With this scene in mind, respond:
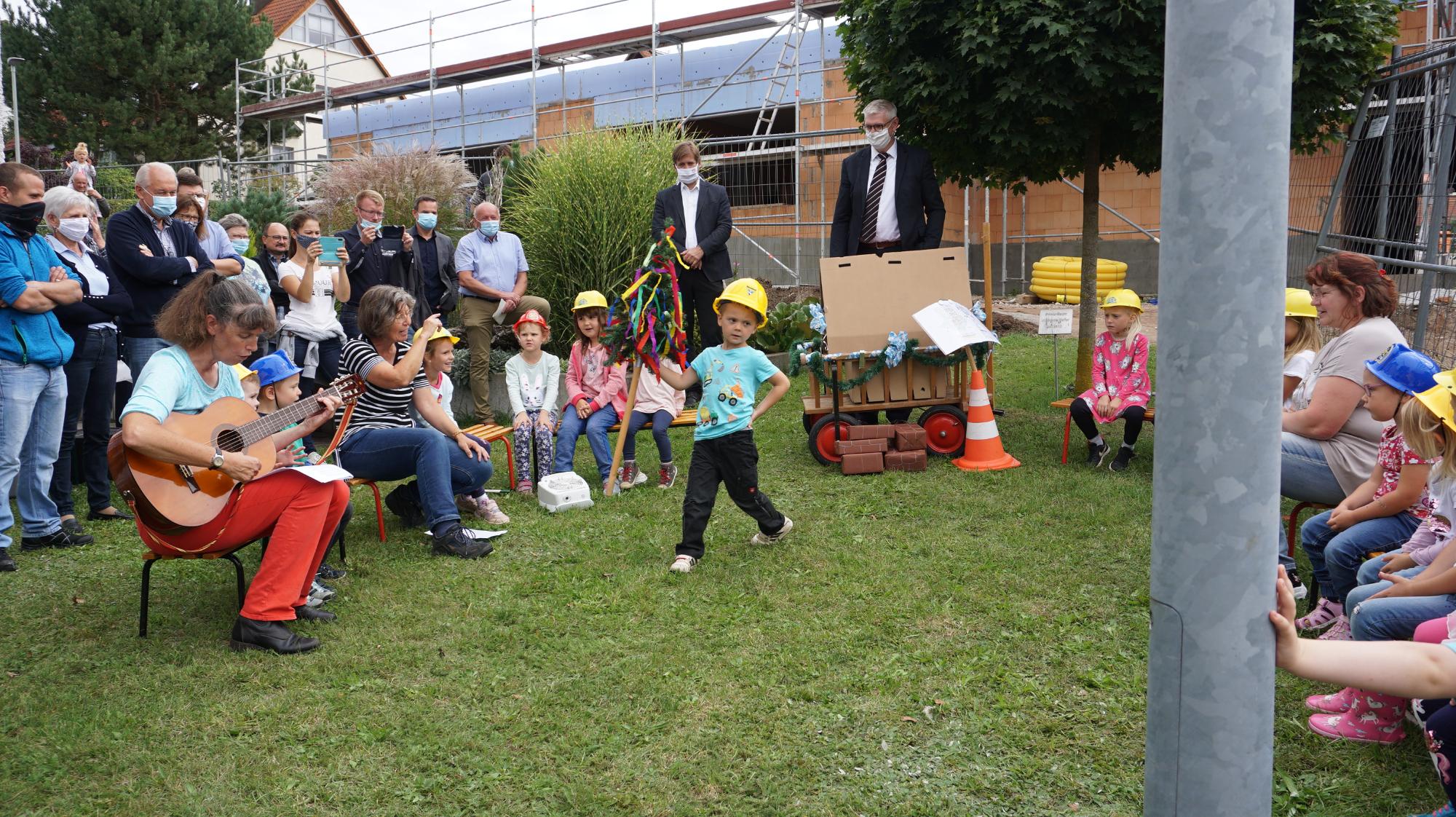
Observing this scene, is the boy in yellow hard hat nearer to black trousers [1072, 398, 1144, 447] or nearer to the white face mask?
black trousers [1072, 398, 1144, 447]

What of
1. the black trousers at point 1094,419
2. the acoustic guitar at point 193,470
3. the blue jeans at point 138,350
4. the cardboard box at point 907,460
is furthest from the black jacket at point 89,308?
the black trousers at point 1094,419

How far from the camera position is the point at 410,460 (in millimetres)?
5887

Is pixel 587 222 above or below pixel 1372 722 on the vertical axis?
above

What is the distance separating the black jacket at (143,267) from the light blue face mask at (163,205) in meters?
0.06

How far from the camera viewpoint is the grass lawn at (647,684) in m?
3.25

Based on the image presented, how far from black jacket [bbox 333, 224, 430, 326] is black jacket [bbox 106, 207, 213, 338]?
1564mm

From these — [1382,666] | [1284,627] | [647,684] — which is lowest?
[647,684]

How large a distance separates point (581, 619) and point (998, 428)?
4.64 meters

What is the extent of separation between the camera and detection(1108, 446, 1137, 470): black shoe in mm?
6848

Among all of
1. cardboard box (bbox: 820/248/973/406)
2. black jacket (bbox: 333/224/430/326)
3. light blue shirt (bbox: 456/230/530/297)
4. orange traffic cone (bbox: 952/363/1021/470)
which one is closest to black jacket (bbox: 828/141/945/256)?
cardboard box (bbox: 820/248/973/406)

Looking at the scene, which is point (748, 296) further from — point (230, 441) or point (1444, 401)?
point (1444, 401)

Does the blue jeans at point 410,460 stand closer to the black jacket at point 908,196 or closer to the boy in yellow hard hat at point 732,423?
the boy in yellow hard hat at point 732,423

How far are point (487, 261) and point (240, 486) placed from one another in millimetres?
5426

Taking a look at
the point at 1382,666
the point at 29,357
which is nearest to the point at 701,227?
the point at 29,357
